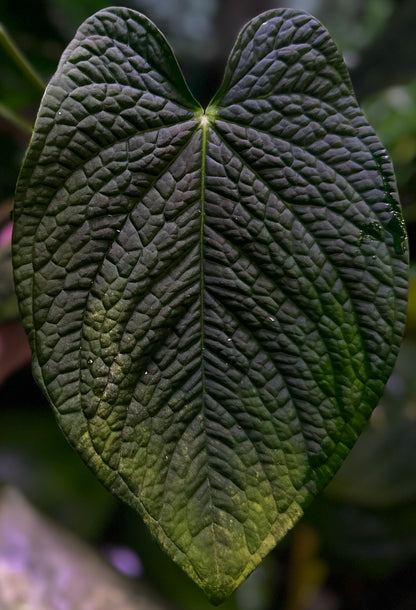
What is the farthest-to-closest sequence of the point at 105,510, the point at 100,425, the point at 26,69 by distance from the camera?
the point at 105,510
the point at 26,69
the point at 100,425

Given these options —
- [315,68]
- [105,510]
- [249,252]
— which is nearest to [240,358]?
[249,252]

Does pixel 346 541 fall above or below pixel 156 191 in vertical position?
below

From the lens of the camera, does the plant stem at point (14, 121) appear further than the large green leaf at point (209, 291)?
Yes

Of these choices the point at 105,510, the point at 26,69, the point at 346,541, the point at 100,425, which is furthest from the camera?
the point at 346,541

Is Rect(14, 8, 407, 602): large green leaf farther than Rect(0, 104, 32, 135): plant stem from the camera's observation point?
No

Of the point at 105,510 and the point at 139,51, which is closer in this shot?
the point at 139,51

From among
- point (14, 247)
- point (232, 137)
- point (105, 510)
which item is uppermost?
point (232, 137)

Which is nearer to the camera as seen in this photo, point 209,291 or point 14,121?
point 209,291

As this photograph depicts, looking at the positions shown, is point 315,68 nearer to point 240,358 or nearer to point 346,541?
point 240,358
